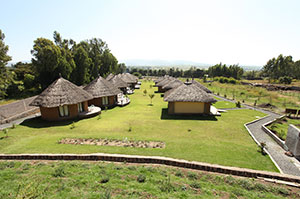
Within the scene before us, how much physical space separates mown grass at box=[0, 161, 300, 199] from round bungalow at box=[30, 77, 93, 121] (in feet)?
27.2

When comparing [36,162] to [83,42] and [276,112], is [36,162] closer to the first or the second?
[276,112]

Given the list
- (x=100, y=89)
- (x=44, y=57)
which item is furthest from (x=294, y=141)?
(x=44, y=57)

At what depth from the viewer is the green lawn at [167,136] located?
8.39 metres

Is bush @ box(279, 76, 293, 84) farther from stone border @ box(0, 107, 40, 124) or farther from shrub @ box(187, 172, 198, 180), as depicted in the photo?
stone border @ box(0, 107, 40, 124)

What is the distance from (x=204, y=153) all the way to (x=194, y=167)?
1.55 m

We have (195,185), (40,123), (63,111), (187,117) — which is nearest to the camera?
(195,185)

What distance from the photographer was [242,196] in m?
5.46

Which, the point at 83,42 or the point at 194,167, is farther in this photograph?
the point at 83,42

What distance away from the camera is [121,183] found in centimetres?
596

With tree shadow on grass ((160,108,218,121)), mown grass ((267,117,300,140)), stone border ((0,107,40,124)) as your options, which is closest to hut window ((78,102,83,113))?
stone border ((0,107,40,124))

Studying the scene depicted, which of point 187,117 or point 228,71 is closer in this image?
point 187,117

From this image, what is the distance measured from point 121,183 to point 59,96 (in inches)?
516

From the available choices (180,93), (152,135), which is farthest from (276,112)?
(152,135)

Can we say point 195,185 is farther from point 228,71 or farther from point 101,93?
point 228,71
